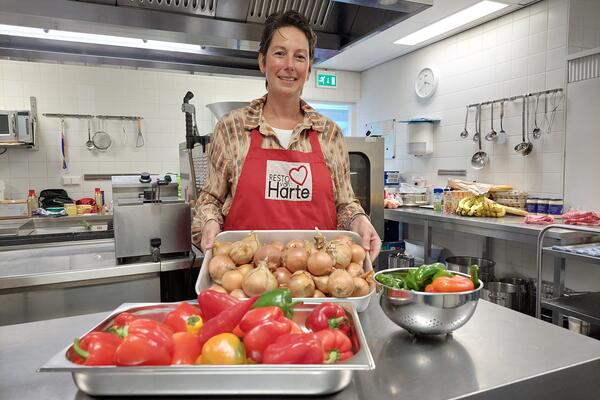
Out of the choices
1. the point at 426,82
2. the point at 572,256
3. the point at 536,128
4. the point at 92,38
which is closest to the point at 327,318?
the point at 92,38

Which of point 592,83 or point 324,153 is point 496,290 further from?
point 324,153

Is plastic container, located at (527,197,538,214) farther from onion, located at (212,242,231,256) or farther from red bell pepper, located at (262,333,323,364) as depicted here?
red bell pepper, located at (262,333,323,364)

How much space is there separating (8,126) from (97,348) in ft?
14.7

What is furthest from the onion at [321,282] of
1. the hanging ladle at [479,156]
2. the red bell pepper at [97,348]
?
the hanging ladle at [479,156]

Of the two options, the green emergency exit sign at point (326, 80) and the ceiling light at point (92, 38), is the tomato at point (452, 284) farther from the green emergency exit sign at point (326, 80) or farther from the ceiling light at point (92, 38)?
the green emergency exit sign at point (326, 80)

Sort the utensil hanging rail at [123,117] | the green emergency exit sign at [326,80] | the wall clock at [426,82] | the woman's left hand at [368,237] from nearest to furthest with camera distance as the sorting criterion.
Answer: the woman's left hand at [368,237]
the wall clock at [426,82]
the utensil hanging rail at [123,117]
the green emergency exit sign at [326,80]

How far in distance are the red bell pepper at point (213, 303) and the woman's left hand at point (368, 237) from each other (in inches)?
20.7

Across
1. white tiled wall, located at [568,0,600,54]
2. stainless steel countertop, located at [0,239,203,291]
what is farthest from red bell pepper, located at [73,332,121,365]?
white tiled wall, located at [568,0,600,54]

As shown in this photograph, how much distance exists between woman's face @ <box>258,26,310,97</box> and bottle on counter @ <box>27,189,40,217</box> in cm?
388

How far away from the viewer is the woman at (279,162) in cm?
150

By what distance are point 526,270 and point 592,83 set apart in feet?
5.29

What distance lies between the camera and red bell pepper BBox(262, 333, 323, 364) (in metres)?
0.63

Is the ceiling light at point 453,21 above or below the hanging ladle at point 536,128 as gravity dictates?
above

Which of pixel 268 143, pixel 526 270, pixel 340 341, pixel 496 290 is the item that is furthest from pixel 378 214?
pixel 340 341
